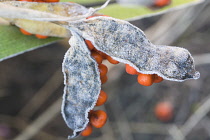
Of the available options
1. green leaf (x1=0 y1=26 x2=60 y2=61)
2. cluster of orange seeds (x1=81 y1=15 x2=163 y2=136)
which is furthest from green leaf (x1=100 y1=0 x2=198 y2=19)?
cluster of orange seeds (x1=81 y1=15 x2=163 y2=136)

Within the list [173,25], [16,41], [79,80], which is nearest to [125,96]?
[173,25]

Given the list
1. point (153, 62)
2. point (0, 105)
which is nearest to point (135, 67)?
point (153, 62)

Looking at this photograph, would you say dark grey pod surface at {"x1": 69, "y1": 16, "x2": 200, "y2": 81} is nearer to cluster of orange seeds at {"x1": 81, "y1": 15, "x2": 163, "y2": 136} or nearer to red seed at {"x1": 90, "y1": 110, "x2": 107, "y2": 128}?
cluster of orange seeds at {"x1": 81, "y1": 15, "x2": 163, "y2": 136}

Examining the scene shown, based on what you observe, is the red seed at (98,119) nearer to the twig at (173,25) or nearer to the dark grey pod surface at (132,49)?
the dark grey pod surface at (132,49)

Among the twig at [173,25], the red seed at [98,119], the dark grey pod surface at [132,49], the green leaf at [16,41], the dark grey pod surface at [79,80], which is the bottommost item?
the twig at [173,25]

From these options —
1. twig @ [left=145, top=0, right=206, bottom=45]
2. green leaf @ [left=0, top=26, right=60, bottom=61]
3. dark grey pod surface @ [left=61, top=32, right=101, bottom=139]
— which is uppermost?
dark grey pod surface @ [left=61, top=32, right=101, bottom=139]

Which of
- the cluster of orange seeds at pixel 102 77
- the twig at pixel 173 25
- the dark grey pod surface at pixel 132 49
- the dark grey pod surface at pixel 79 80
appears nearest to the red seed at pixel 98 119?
the cluster of orange seeds at pixel 102 77
